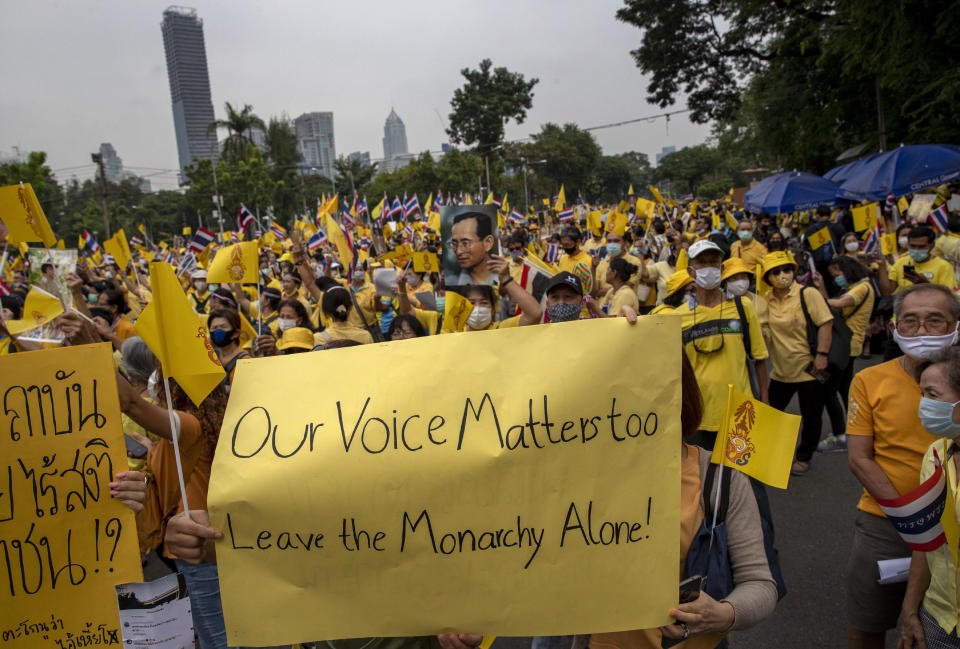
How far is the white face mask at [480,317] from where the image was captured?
4.08 m

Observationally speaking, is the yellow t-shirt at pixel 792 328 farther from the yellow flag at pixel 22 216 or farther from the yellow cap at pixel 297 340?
the yellow flag at pixel 22 216

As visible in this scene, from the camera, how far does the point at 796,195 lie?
48.1ft

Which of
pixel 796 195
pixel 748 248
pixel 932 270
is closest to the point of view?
pixel 932 270

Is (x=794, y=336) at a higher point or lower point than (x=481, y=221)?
lower

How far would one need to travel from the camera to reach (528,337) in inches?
65.4

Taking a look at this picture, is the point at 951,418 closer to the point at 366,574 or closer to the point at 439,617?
the point at 439,617

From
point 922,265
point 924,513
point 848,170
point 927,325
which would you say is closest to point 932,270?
point 922,265

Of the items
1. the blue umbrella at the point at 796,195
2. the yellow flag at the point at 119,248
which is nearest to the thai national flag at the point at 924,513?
the yellow flag at the point at 119,248

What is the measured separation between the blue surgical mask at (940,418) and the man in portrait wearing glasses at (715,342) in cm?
182

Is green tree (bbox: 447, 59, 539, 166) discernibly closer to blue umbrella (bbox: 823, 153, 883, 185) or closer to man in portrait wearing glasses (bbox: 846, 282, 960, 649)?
blue umbrella (bbox: 823, 153, 883, 185)

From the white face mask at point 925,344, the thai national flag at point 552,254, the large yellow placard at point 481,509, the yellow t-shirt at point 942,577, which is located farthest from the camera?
the thai national flag at point 552,254

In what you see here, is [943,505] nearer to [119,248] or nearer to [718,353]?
[718,353]

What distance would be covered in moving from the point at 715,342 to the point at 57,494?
354 centimetres

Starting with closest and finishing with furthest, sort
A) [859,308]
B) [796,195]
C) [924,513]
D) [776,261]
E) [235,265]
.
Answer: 1. [924,513]
2. [776,261]
3. [859,308]
4. [235,265]
5. [796,195]
